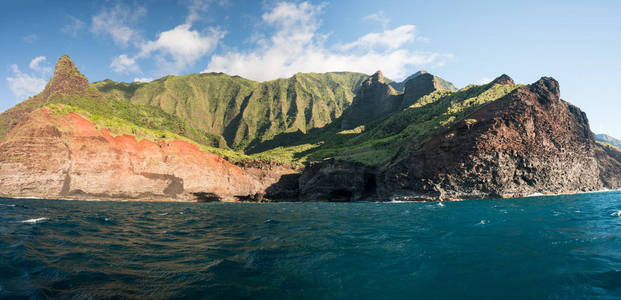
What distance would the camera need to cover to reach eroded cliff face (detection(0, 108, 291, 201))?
5122 centimetres

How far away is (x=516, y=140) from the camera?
188 ft

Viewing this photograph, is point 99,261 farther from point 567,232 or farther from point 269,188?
point 269,188

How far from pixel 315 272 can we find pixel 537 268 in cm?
713

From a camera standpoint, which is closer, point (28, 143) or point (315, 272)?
point (315, 272)

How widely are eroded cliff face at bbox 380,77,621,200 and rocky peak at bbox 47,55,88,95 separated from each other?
10599 centimetres

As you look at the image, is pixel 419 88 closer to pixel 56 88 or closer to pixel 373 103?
pixel 373 103

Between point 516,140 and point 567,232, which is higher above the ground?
point 516,140

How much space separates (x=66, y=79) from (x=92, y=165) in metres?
54.2

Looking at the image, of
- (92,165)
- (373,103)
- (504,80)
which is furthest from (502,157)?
(373,103)

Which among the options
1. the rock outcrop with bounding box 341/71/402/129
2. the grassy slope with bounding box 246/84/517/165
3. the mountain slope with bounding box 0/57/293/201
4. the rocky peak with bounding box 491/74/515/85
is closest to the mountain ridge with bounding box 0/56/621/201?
the mountain slope with bounding box 0/57/293/201

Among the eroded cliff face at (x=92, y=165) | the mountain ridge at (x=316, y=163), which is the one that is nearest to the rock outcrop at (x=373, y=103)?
the mountain ridge at (x=316, y=163)

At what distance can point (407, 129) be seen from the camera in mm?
89125

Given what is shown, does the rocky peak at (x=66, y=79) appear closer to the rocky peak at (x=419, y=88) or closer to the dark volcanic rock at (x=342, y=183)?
the dark volcanic rock at (x=342, y=183)

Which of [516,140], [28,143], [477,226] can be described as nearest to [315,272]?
[477,226]
